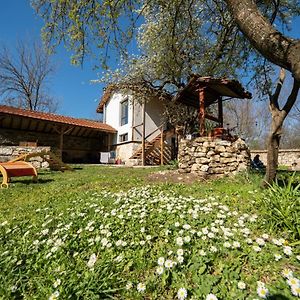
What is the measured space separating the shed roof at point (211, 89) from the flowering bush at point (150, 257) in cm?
623

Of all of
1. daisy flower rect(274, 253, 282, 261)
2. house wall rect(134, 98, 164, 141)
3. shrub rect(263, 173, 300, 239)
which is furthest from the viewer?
house wall rect(134, 98, 164, 141)

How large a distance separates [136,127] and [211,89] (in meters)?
9.75

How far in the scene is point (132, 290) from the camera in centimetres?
190

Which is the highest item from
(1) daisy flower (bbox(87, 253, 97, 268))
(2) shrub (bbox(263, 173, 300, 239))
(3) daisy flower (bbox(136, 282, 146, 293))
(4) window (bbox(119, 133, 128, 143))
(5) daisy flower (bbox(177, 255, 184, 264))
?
(4) window (bbox(119, 133, 128, 143))

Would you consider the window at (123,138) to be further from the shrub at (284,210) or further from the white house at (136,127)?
the shrub at (284,210)

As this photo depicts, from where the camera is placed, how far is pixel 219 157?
25.8ft

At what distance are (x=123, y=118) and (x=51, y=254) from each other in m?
18.3

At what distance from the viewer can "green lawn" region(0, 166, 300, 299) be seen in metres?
1.87

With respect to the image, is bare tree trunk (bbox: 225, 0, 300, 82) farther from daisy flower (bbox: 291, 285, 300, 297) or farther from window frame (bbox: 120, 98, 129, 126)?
window frame (bbox: 120, 98, 129, 126)

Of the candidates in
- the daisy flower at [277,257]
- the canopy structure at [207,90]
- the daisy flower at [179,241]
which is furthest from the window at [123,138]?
the daisy flower at [277,257]

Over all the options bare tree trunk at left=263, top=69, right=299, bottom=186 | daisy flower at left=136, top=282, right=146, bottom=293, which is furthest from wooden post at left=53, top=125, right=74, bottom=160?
daisy flower at left=136, top=282, right=146, bottom=293

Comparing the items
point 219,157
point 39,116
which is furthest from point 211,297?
point 39,116

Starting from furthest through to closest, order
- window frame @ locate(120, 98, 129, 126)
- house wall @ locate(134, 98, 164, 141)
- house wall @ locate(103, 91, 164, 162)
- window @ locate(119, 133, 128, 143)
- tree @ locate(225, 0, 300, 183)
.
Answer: window @ locate(119, 133, 128, 143), window frame @ locate(120, 98, 129, 126), house wall @ locate(134, 98, 164, 141), house wall @ locate(103, 91, 164, 162), tree @ locate(225, 0, 300, 183)

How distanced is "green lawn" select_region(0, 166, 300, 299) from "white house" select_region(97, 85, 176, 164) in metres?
13.0
